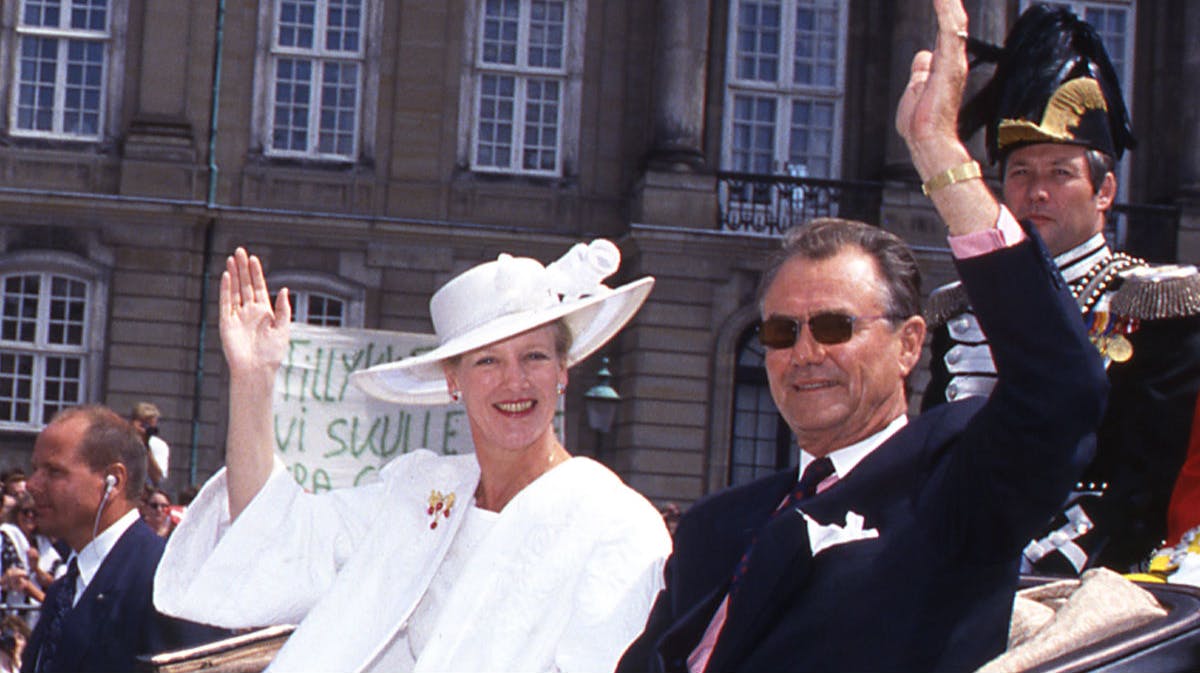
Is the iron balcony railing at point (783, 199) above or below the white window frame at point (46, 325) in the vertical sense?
above

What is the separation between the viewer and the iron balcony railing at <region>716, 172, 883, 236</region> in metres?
24.2

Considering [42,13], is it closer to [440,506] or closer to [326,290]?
[326,290]

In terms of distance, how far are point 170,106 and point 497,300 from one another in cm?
1980

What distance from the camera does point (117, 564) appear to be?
597 cm

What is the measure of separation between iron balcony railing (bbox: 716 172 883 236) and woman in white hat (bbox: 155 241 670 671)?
63.7 feet

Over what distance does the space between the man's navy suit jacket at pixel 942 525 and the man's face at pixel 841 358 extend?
0.45 feet

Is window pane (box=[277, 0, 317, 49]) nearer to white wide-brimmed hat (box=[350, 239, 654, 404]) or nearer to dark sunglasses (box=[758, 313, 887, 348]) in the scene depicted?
white wide-brimmed hat (box=[350, 239, 654, 404])

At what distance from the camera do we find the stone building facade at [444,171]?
23.4m

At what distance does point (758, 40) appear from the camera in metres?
25.0

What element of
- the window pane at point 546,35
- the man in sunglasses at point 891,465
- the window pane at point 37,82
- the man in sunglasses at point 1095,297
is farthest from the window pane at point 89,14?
the man in sunglasses at point 891,465

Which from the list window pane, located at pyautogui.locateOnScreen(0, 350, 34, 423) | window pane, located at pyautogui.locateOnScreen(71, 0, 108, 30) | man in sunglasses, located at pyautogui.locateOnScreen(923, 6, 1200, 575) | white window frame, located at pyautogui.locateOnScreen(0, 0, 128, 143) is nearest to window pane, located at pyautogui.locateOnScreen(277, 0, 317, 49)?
white window frame, located at pyautogui.locateOnScreen(0, 0, 128, 143)

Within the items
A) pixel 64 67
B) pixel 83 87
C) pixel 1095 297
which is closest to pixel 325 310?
pixel 83 87

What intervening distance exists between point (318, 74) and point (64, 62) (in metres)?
3.22

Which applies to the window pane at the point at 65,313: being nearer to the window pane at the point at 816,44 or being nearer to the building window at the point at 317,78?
the building window at the point at 317,78
